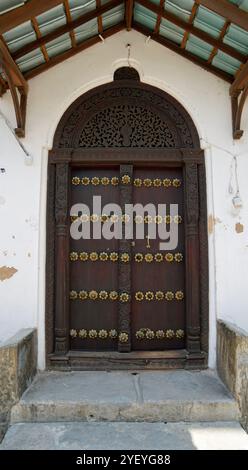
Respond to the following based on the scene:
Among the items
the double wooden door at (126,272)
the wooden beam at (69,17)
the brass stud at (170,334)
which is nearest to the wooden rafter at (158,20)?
the wooden beam at (69,17)

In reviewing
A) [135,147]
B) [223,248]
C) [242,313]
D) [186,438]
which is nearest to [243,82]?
[135,147]

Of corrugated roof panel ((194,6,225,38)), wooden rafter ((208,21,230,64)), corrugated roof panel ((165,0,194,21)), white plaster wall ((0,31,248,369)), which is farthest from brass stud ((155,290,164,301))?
corrugated roof panel ((165,0,194,21))

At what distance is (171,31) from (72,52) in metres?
1.04

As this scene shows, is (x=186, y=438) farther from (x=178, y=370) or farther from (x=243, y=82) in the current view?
(x=243, y=82)

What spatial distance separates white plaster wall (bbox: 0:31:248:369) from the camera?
3.75 metres

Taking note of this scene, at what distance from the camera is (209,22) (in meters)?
3.40

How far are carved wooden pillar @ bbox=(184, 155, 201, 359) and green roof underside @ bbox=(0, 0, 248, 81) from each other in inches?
43.8

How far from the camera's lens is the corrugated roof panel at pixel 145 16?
12.0ft

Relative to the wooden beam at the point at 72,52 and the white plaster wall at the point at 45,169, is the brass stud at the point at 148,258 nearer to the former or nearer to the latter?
the white plaster wall at the point at 45,169

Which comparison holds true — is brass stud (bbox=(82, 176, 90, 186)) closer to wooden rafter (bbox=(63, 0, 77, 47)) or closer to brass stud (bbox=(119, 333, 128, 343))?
wooden rafter (bbox=(63, 0, 77, 47))

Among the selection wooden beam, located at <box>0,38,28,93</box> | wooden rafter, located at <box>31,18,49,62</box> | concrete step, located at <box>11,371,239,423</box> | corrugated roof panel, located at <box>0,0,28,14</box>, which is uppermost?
wooden rafter, located at <box>31,18,49,62</box>

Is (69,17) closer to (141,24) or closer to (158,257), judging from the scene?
(141,24)

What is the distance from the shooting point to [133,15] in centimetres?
385

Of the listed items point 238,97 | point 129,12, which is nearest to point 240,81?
point 238,97
